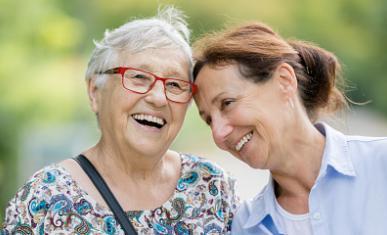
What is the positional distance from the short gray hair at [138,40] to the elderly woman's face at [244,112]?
205 mm

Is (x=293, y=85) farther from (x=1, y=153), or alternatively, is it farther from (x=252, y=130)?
(x=1, y=153)

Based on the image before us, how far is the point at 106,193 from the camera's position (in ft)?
10.1

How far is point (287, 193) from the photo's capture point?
319cm

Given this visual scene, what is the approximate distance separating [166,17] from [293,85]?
62 centimetres

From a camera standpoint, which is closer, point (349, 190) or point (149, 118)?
point (349, 190)

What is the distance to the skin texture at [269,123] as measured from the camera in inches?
118

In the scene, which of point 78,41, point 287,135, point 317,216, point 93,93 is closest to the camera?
point 317,216

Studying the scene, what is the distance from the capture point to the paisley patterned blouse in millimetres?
2939

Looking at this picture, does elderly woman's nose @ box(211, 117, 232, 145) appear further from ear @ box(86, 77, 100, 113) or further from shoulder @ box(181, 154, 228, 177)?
ear @ box(86, 77, 100, 113)

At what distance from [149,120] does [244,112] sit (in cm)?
38

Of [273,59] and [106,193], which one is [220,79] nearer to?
[273,59]

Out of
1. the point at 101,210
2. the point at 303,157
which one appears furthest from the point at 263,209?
the point at 101,210

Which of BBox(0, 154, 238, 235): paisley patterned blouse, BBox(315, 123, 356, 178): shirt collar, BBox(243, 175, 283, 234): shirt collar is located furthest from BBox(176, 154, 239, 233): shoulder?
BBox(315, 123, 356, 178): shirt collar

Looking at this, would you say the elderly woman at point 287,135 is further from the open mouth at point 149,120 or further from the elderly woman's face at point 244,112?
the open mouth at point 149,120
